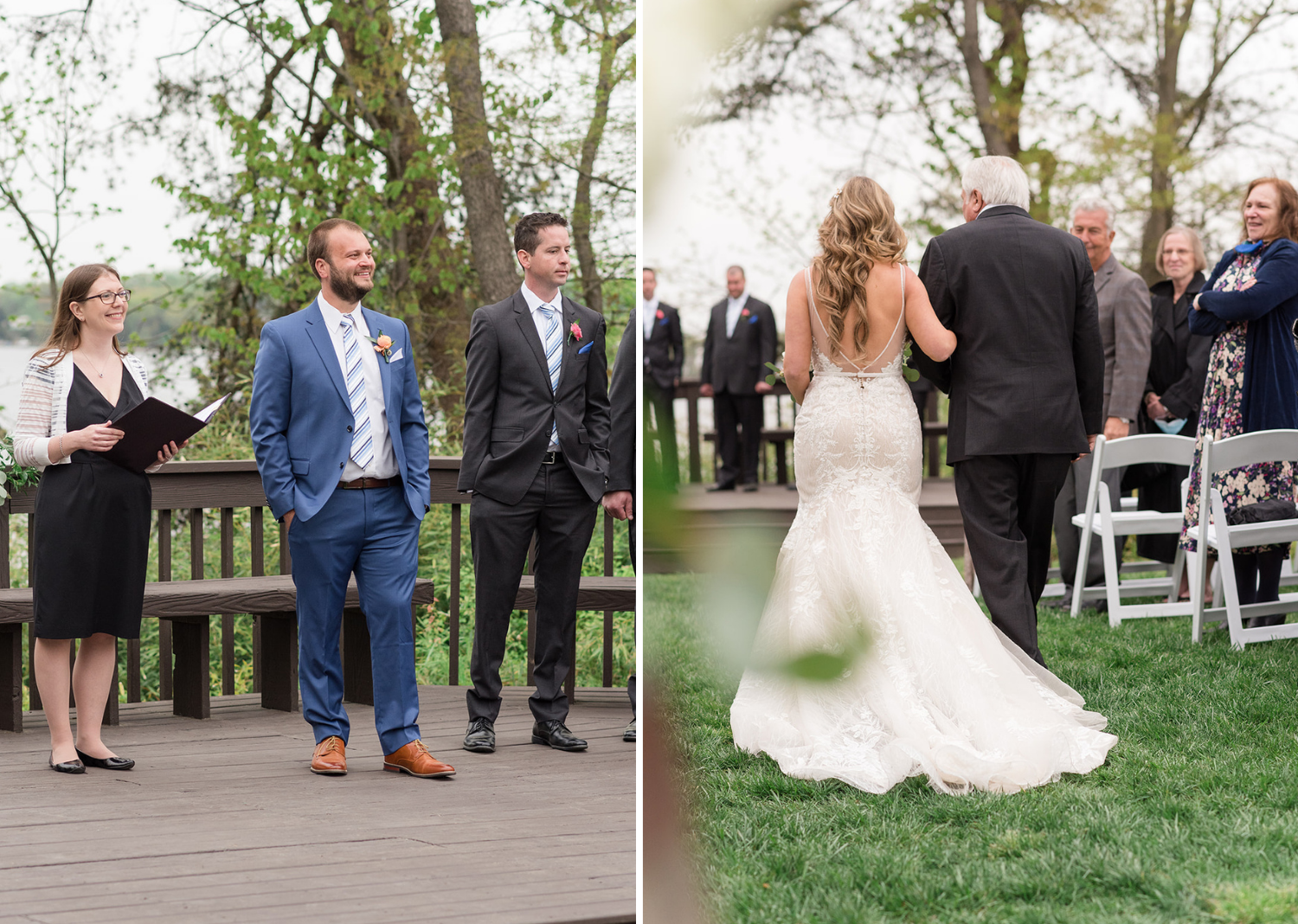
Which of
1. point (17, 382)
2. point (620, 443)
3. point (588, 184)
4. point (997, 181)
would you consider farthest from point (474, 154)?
point (997, 181)

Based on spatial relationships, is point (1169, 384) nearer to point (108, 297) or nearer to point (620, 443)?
point (620, 443)

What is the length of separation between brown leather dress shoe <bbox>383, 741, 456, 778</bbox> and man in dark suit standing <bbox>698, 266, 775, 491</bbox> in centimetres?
279

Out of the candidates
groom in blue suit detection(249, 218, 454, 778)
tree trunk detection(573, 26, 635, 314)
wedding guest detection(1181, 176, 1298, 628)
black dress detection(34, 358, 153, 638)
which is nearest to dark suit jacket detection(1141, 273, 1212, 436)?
wedding guest detection(1181, 176, 1298, 628)

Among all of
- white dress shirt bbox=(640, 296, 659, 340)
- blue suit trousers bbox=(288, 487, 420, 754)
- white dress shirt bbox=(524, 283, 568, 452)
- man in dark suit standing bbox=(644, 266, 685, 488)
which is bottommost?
blue suit trousers bbox=(288, 487, 420, 754)

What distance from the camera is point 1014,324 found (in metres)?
3.67

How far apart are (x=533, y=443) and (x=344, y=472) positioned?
0.63 meters

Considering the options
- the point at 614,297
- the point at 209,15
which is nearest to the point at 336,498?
the point at 614,297

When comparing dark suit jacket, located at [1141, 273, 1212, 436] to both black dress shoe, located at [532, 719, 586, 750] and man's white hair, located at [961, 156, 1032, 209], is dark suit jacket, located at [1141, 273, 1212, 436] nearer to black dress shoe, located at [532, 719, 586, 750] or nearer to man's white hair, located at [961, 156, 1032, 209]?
man's white hair, located at [961, 156, 1032, 209]

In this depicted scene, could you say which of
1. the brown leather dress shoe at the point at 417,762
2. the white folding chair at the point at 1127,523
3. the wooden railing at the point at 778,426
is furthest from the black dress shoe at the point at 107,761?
the white folding chair at the point at 1127,523

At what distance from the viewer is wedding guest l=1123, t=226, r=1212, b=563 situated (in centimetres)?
573

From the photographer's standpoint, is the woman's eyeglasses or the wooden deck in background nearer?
the wooden deck in background

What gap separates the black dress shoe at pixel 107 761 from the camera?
156 inches

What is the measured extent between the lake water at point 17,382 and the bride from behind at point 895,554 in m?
5.33

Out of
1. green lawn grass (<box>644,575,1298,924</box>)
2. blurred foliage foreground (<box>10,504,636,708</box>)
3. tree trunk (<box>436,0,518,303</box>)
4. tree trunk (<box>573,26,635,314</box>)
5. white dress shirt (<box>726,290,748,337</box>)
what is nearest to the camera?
white dress shirt (<box>726,290,748,337</box>)
